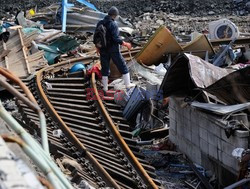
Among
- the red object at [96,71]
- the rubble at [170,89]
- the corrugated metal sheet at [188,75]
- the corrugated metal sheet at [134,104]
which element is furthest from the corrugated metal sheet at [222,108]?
the red object at [96,71]

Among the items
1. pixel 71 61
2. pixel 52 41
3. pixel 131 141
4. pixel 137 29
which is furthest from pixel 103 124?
pixel 137 29

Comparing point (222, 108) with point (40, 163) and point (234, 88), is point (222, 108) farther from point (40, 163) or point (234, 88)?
point (40, 163)

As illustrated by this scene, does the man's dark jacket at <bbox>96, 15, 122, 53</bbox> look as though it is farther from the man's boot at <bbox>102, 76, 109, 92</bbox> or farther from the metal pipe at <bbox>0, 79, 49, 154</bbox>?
the metal pipe at <bbox>0, 79, 49, 154</bbox>

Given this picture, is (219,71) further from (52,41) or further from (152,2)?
(152,2)

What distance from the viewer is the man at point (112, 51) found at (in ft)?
39.7

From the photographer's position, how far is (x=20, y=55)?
15.8 meters

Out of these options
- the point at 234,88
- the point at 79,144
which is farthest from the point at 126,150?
the point at 234,88

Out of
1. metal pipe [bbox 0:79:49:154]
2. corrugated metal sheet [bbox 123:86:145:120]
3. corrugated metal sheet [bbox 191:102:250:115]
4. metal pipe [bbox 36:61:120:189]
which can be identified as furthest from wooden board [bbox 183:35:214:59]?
metal pipe [bbox 0:79:49:154]

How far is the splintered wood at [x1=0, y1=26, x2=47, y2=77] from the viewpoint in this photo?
14773 millimetres

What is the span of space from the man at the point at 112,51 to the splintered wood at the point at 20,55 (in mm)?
2447

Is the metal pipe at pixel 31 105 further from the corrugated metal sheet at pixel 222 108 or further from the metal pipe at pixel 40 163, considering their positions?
the corrugated metal sheet at pixel 222 108

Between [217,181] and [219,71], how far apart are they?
234 cm

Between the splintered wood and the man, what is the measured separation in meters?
2.45

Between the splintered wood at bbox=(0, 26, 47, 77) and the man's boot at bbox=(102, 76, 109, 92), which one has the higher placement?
the man's boot at bbox=(102, 76, 109, 92)
